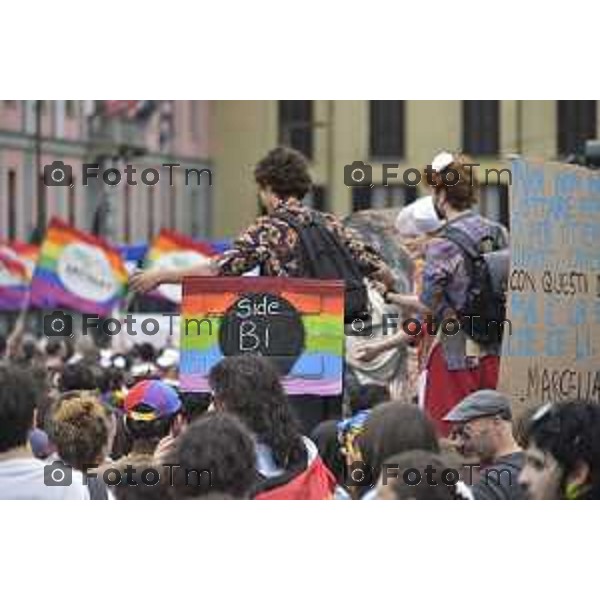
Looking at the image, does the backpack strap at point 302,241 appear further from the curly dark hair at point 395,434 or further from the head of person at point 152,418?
the curly dark hair at point 395,434

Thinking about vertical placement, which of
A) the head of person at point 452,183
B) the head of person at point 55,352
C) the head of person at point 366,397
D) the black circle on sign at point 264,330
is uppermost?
the head of person at point 452,183

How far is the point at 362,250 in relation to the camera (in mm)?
7637

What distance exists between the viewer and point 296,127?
5772 centimetres

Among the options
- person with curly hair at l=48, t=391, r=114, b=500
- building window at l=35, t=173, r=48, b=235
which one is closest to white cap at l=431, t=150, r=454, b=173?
person with curly hair at l=48, t=391, r=114, b=500

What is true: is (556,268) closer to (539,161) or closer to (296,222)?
(539,161)

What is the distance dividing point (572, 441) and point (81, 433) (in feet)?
6.45

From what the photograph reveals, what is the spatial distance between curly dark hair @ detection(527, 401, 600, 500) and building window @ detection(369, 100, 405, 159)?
51054 mm

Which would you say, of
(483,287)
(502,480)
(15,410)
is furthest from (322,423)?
(15,410)

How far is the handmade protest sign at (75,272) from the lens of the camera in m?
22.5

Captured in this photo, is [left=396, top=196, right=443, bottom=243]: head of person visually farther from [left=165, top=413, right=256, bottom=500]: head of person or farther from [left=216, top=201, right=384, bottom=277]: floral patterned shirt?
[left=165, top=413, right=256, bottom=500]: head of person

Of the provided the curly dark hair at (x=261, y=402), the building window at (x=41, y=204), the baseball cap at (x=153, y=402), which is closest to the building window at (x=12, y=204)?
the building window at (x=41, y=204)

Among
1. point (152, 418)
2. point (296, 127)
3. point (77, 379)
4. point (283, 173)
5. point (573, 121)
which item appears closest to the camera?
point (152, 418)

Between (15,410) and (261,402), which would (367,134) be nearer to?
(261,402)

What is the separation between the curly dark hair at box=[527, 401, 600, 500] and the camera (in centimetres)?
547
